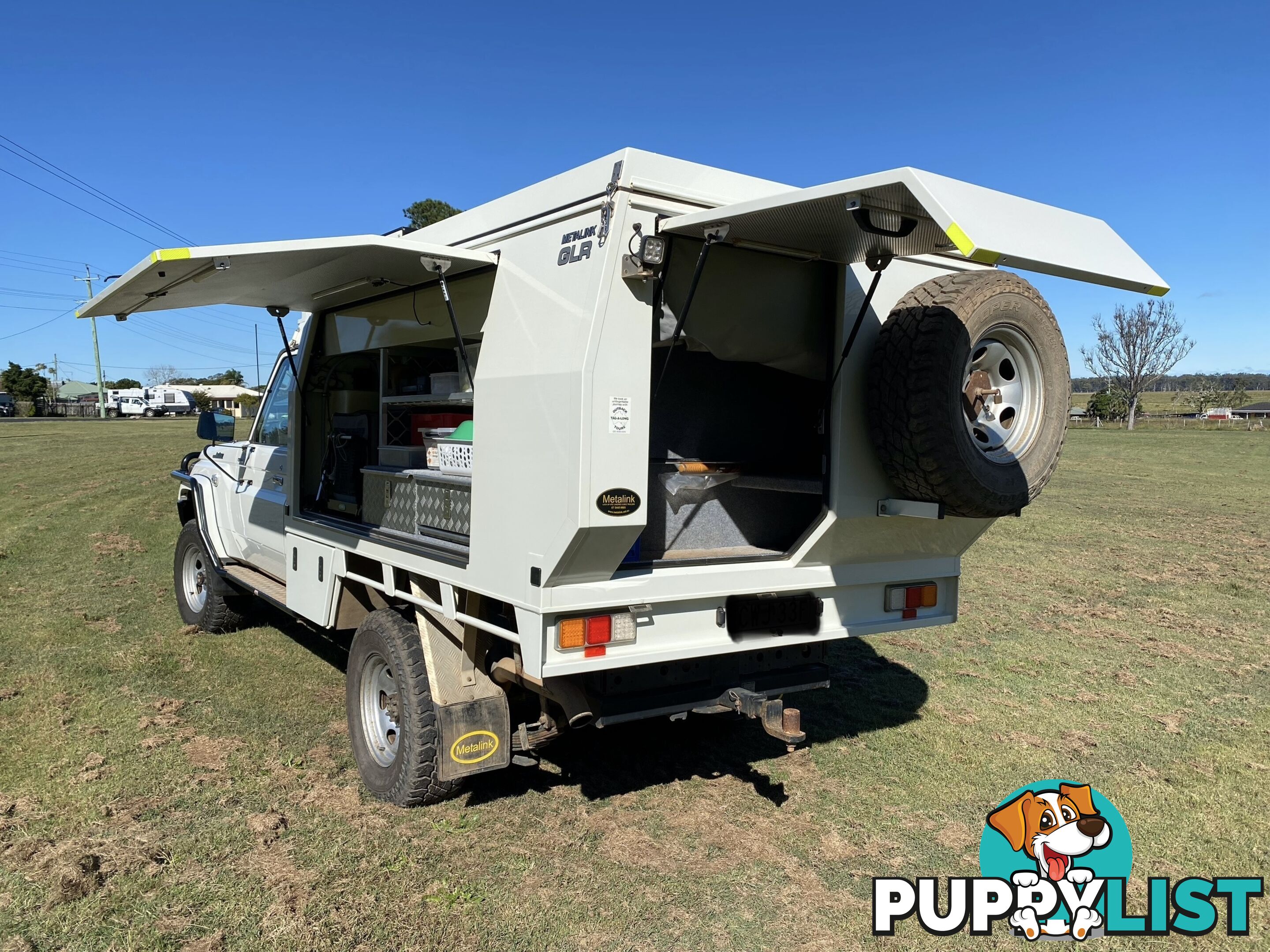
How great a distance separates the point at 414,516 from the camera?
14.9ft

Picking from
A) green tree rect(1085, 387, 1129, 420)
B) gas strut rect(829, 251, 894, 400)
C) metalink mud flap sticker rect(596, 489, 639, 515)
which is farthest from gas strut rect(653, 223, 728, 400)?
green tree rect(1085, 387, 1129, 420)

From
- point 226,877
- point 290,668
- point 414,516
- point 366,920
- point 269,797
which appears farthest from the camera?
point 290,668

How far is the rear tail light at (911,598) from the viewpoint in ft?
13.9

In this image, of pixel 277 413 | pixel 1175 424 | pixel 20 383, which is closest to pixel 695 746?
A: pixel 277 413

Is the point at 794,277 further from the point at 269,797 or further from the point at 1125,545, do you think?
the point at 1125,545

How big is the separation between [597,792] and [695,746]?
0.78 m

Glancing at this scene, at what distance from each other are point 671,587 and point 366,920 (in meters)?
1.61

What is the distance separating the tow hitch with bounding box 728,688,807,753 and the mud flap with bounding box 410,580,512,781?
98 cm

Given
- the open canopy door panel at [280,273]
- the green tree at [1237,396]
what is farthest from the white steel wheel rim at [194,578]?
the green tree at [1237,396]

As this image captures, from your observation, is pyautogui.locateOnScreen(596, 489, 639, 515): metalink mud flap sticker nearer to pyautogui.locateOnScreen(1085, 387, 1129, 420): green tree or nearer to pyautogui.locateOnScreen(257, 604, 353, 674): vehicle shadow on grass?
pyautogui.locateOnScreen(257, 604, 353, 674): vehicle shadow on grass

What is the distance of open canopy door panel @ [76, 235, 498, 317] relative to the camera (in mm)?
3656

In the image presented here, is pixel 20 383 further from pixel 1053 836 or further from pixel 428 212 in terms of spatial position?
pixel 1053 836

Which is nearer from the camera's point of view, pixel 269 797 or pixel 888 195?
pixel 888 195

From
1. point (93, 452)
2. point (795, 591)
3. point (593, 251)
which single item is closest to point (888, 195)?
point (593, 251)
